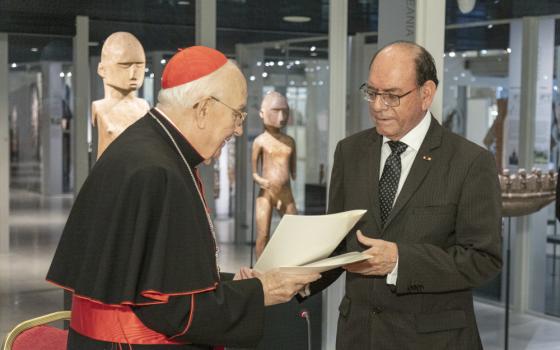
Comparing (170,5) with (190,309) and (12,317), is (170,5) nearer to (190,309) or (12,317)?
(12,317)

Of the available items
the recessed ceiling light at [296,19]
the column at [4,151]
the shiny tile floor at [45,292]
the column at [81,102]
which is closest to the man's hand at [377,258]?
the shiny tile floor at [45,292]

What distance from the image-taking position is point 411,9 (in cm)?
357

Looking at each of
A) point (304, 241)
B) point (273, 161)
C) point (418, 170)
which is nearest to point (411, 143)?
point (418, 170)

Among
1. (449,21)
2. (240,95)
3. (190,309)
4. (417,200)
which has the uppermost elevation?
(449,21)

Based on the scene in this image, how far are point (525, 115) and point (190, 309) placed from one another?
21.6 ft

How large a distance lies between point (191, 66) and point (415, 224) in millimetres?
869

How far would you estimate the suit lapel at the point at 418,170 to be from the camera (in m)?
2.56

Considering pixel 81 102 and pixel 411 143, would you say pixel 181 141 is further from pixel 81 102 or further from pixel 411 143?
pixel 81 102

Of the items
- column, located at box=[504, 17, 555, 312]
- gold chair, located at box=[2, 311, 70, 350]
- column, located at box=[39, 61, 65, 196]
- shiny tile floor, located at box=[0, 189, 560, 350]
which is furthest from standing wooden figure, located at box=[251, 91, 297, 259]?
column, located at box=[39, 61, 65, 196]

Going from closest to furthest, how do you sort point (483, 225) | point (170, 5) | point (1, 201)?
point (483, 225)
point (170, 5)
point (1, 201)

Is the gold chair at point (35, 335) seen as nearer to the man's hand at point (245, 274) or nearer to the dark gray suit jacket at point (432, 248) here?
the man's hand at point (245, 274)

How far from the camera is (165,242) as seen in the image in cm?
196

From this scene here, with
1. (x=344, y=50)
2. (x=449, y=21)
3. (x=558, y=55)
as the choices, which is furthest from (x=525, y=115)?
(x=344, y=50)

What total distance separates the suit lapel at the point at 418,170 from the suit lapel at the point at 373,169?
6 centimetres
